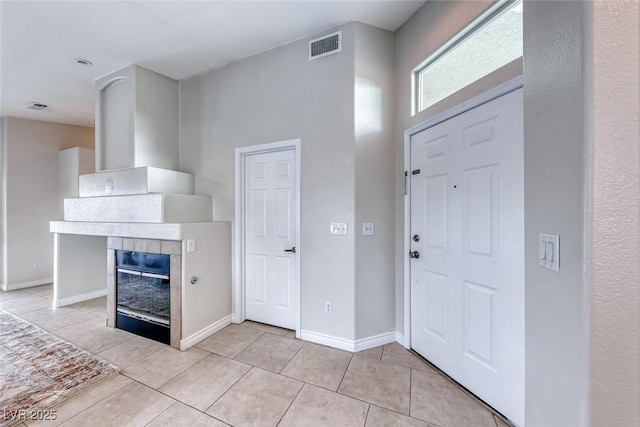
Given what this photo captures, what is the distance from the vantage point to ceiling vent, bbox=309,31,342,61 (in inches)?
98.4

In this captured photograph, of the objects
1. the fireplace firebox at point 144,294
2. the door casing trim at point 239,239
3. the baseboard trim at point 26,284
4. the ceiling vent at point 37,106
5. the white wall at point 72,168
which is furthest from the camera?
the white wall at point 72,168

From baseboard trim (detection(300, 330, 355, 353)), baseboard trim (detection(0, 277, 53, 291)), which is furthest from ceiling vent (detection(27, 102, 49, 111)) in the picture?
baseboard trim (detection(300, 330, 355, 353))

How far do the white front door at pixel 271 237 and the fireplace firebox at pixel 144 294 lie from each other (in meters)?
0.84

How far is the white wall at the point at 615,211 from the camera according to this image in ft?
2.42

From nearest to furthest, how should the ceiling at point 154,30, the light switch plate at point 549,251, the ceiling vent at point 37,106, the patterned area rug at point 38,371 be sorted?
the light switch plate at point 549,251
the patterned area rug at point 38,371
the ceiling at point 154,30
the ceiling vent at point 37,106

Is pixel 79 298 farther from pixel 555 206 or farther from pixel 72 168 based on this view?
pixel 555 206

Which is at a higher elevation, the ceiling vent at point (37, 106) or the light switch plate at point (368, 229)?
the ceiling vent at point (37, 106)

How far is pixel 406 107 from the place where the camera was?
2.47 meters

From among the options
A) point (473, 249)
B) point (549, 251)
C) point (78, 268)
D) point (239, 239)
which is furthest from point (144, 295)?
point (549, 251)

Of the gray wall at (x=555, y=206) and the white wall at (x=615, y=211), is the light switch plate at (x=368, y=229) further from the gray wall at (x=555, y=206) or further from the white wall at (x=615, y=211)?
the white wall at (x=615, y=211)

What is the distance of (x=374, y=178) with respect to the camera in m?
2.53

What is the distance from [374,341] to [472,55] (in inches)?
99.3

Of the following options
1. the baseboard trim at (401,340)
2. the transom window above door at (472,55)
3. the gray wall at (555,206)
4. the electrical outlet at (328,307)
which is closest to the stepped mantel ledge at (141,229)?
the electrical outlet at (328,307)

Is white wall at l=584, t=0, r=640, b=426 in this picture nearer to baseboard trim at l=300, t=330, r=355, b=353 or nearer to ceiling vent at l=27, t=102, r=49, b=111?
baseboard trim at l=300, t=330, r=355, b=353
